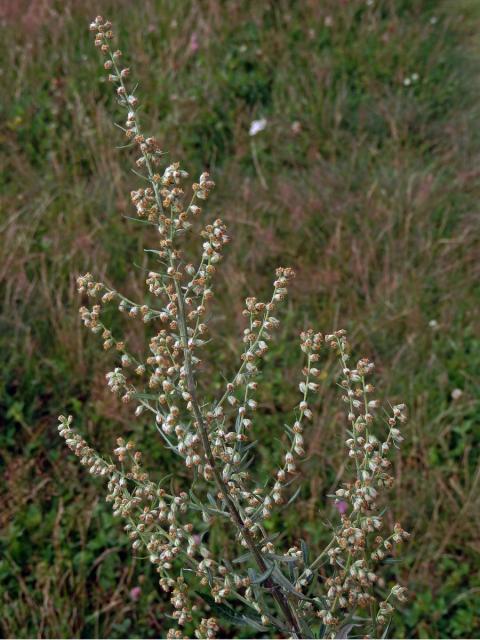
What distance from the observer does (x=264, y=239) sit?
3.54 meters

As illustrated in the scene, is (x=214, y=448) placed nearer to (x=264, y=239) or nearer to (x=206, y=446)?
(x=206, y=446)

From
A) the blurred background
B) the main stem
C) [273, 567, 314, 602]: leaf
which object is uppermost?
the blurred background

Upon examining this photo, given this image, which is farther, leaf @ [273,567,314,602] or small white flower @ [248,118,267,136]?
small white flower @ [248,118,267,136]

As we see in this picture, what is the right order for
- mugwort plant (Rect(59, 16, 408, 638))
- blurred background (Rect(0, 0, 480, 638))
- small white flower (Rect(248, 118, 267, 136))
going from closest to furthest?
mugwort plant (Rect(59, 16, 408, 638)) → blurred background (Rect(0, 0, 480, 638)) → small white flower (Rect(248, 118, 267, 136))

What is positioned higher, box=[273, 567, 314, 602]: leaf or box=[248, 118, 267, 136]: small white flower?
box=[248, 118, 267, 136]: small white flower

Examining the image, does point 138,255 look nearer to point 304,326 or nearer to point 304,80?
point 304,326

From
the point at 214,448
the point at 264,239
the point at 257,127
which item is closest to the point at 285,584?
the point at 214,448

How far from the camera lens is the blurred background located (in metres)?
2.57

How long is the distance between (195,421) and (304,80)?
10.7 feet

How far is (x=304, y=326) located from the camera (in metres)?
3.24

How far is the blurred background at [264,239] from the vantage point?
8.43 feet

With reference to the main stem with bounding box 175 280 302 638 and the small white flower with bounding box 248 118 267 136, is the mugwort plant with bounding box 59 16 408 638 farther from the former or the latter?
the small white flower with bounding box 248 118 267 136

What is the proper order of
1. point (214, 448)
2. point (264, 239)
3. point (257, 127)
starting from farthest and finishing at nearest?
point (257, 127), point (264, 239), point (214, 448)

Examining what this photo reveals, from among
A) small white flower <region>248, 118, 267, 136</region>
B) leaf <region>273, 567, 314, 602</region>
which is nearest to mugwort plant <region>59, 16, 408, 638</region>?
leaf <region>273, 567, 314, 602</region>
